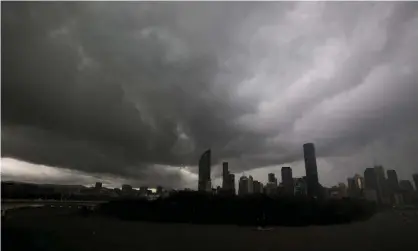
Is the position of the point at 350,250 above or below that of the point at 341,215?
below

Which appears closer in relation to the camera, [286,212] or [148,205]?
[148,205]

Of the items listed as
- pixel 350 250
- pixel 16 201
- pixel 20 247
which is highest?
pixel 16 201

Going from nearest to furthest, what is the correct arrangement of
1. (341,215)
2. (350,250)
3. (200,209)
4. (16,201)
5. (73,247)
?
(16,201)
(73,247)
(350,250)
(341,215)
(200,209)

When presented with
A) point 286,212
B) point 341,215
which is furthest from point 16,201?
point 286,212

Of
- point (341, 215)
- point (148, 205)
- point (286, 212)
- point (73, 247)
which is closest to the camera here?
point (73, 247)

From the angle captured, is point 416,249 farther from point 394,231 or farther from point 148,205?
point 148,205

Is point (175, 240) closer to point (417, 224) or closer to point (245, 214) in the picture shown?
point (245, 214)
